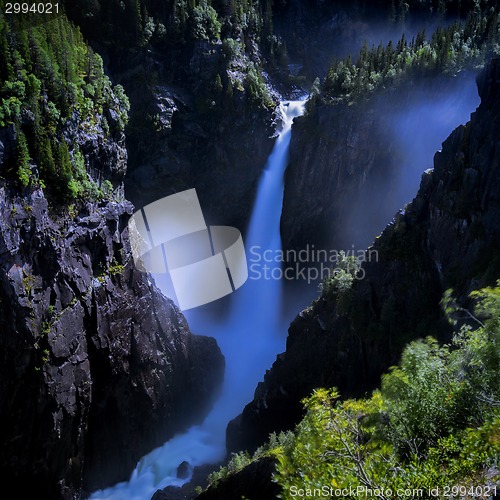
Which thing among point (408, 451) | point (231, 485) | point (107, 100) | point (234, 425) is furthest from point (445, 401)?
point (107, 100)

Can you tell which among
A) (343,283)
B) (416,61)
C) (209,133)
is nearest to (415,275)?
(343,283)

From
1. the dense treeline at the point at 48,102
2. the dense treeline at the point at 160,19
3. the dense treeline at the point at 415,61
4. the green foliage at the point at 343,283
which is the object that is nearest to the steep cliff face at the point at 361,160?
the dense treeline at the point at 415,61

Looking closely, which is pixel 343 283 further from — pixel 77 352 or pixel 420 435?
pixel 420 435

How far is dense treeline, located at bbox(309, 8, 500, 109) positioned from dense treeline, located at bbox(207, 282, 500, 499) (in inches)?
1449

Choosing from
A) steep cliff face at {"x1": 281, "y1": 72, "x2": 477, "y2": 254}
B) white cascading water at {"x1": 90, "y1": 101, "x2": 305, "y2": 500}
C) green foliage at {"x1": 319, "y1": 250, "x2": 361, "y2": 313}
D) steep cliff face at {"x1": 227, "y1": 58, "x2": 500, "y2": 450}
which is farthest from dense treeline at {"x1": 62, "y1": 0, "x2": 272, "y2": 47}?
steep cliff face at {"x1": 227, "y1": 58, "x2": 500, "y2": 450}

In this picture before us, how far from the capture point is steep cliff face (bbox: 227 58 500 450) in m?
21.4

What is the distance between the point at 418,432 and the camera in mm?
9039

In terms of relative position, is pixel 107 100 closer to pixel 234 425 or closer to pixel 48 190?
pixel 48 190

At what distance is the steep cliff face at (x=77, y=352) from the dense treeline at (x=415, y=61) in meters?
26.2

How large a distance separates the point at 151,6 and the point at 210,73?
9.72 metres

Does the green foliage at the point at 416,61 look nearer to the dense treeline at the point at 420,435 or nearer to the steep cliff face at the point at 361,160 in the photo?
the steep cliff face at the point at 361,160

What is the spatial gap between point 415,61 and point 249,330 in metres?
30.0

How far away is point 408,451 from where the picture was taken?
9.59m

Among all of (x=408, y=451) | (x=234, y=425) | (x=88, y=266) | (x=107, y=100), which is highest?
(x=107, y=100)
